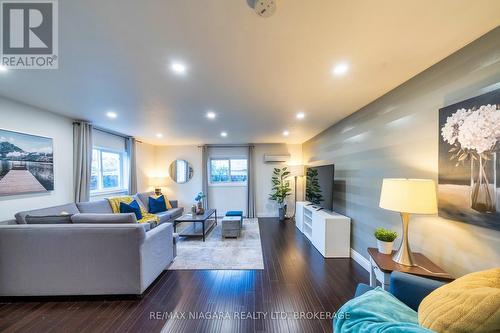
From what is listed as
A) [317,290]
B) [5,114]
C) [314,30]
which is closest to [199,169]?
[5,114]

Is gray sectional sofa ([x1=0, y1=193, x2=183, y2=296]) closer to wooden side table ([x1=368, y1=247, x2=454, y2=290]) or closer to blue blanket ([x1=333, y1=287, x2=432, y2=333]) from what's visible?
blue blanket ([x1=333, y1=287, x2=432, y2=333])

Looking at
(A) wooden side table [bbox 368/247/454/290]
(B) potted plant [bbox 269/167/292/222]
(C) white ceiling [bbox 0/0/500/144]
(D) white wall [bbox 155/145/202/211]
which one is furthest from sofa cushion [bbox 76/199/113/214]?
(A) wooden side table [bbox 368/247/454/290]

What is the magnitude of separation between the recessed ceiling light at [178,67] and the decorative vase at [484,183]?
250 centimetres

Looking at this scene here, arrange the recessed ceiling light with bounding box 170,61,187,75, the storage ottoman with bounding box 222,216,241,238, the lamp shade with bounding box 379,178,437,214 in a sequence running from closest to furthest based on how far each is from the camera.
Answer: the lamp shade with bounding box 379,178,437,214, the recessed ceiling light with bounding box 170,61,187,75, the storage ottoman with bounding box 222,216,241,238

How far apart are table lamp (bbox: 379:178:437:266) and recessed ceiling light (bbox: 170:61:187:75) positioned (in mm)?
2195

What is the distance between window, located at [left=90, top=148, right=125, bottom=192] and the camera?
4.34 metres

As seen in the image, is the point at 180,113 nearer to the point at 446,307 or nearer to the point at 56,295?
the point at 56,295

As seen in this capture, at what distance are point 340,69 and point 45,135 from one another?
14.5ft

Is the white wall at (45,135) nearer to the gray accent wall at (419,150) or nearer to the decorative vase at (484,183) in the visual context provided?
the gray accent wall at (419,150)

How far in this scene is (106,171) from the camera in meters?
4.68

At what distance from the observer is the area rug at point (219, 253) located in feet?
9.46

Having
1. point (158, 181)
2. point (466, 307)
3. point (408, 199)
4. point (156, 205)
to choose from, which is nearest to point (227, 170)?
point (158, 181)

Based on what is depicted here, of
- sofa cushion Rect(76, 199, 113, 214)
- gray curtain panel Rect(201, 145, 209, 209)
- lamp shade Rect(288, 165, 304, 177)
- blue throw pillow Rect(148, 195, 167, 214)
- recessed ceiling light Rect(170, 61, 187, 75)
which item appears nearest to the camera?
recessed ceiling light Rect(170, 61, 187, 75)

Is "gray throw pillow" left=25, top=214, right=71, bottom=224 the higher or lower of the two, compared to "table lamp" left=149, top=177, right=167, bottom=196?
lower
